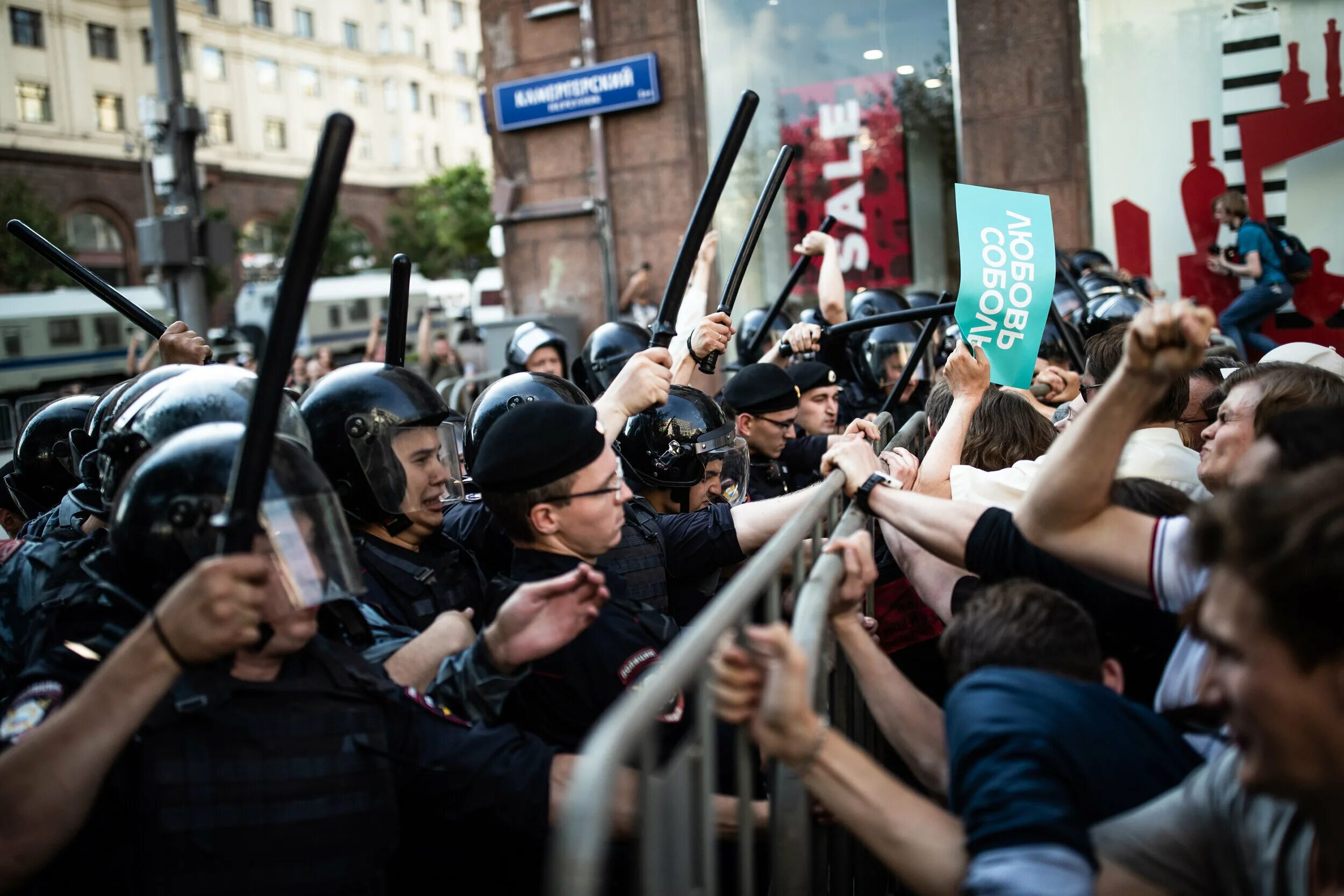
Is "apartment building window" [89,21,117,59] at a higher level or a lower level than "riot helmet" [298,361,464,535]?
higher

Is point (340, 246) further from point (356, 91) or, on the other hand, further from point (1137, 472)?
point (1137, 472)

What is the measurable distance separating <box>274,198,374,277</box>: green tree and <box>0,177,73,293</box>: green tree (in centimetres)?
1010

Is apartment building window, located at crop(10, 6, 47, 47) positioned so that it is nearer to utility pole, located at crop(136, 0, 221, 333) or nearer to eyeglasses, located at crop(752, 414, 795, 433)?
utility pole, located at crop(136, 0, 221, 333)

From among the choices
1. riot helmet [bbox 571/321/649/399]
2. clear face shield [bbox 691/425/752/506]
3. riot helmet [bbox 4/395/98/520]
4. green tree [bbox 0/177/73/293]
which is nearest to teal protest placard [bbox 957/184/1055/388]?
clear face shield [bbox 691/425/752/506]

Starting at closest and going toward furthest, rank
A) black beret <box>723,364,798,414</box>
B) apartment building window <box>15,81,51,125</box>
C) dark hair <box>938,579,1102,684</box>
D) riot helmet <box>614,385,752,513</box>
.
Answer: dark hair <box>938,579,1102,684</box>, riot helmet <box>614,385,752,513</box>, black beret <box>723,364,798,414</box>, apartment building window <box>15,81,51,125</box>

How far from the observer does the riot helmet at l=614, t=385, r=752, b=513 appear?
12.1ft

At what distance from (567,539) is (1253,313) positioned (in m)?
7.98

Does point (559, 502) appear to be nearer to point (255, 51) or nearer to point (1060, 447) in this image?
point (1060, 447)

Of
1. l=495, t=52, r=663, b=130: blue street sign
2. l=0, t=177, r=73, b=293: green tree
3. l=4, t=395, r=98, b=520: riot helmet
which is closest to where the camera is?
l=4, t=395, r=98, b=520: riot helmet

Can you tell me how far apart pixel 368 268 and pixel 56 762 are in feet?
163

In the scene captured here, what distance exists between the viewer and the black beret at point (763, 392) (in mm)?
4641

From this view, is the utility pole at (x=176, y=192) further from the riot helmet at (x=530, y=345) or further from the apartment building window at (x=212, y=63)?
the apartment building window at (x=212, y=63)

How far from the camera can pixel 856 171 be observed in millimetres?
11430

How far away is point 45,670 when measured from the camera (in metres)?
2.04
